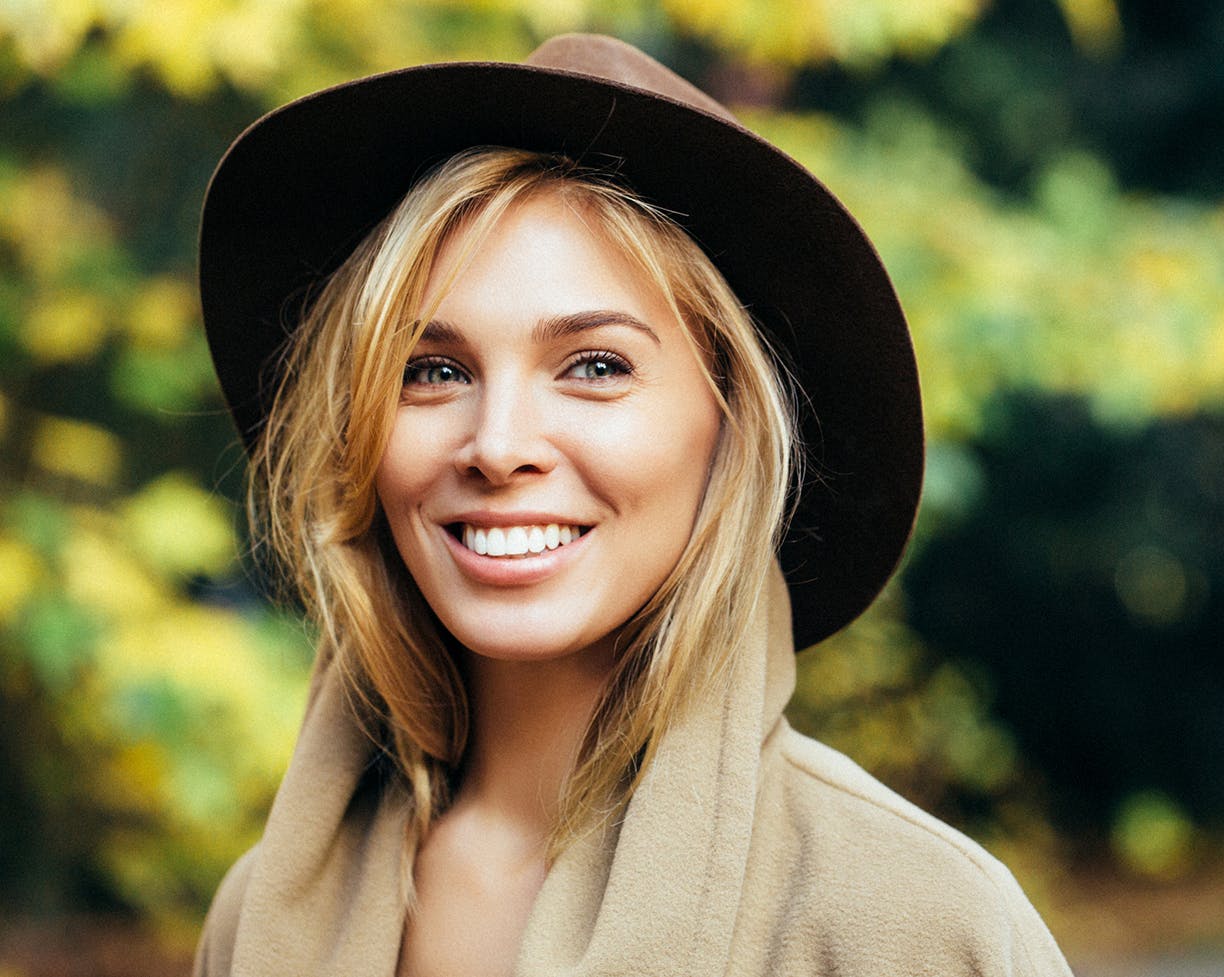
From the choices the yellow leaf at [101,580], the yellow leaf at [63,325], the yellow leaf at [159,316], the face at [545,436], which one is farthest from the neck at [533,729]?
the yellow leaf at [63,325]

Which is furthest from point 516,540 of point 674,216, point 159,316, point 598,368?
point 159,316

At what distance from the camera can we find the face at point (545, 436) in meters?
1.53

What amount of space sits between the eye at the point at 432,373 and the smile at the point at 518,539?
0.60 feet

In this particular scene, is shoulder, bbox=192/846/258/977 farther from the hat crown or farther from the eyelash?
the hat crown

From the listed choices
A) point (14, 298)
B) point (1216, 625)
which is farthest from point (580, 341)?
point (1216, 625)

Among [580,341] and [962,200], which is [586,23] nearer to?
[962,200]

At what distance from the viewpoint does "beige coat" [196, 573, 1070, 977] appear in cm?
144

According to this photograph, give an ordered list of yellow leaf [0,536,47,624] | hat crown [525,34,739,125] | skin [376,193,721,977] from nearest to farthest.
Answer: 1. skin [376,193,721,977]
2. hat crown [525,34,739,125]
3. yellow leaf [0,536,47,624]

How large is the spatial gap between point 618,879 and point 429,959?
36cm

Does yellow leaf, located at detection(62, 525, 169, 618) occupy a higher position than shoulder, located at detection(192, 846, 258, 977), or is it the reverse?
yellow leaf, located at detection(62, 525, 169, 618)

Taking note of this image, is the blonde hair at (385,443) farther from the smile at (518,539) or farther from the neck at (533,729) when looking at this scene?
the smile at (518,539)

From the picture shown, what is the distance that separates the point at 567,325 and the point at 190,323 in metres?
2.14

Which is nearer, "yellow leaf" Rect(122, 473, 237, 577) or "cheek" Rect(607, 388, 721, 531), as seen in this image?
"cheek" Rect(607, 388, 721, 531)

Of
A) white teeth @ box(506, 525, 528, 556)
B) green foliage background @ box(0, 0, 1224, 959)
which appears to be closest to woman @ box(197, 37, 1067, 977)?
white teeth @ box(506, 525, 528, 556)
